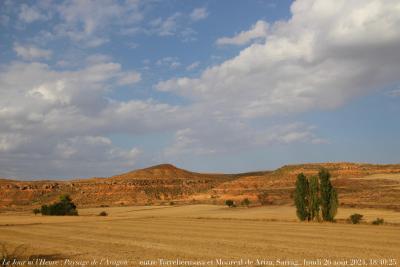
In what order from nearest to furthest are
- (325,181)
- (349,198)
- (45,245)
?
(45,245)
(325,181)
(349,198)

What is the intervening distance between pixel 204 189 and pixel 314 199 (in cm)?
8440

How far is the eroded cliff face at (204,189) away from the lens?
94.1 metres

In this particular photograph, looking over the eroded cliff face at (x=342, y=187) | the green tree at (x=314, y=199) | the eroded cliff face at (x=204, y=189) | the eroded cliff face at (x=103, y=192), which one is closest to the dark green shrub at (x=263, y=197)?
the eroded cliff face at (x=342, y=187)

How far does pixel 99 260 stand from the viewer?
20.8 metres

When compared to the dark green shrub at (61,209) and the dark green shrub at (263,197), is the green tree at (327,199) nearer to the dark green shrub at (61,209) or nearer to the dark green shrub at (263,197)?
the dark green shrub at (61,209)

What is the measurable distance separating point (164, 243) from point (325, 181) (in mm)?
24404

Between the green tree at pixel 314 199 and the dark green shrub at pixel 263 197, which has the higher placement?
the green tree at pixel 314 199

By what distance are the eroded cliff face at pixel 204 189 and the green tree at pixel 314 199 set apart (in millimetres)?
34248

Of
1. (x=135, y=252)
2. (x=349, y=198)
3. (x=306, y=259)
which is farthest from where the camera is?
(x=349, y=198)

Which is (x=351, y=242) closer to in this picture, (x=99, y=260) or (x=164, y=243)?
(x=164, y=243)

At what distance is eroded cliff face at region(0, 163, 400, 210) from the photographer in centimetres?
9413

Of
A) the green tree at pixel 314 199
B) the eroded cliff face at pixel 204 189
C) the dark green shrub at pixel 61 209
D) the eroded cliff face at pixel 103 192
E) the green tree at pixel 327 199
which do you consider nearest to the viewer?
the green tree at pixel 327 199

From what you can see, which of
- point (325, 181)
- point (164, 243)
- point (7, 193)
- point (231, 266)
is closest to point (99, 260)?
point (231, 266)

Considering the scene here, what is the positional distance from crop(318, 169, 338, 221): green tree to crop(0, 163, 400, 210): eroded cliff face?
35.2 metres
